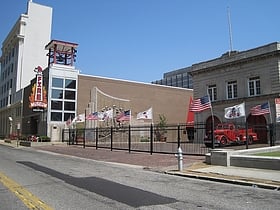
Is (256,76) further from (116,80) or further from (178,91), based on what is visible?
(178,91)

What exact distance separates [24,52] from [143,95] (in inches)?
1128

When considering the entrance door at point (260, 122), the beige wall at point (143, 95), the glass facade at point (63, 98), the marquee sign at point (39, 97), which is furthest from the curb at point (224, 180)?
the beige wall at point (143, 95)

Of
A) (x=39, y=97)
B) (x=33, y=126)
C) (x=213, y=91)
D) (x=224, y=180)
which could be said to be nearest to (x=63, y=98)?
(x=39, y=97)

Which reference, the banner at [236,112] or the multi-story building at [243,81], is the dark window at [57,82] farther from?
the banner at [236,112]

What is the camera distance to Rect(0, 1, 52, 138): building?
69.4 m

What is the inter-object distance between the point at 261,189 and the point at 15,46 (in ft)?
240

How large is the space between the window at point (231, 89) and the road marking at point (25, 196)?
2905cm

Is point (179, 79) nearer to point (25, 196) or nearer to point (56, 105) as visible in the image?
point (56, 105)

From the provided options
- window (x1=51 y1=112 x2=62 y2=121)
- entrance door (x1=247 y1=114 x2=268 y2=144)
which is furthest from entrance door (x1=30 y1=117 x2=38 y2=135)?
entrance door (x1=247 y1=114 x2=268 y2=144)

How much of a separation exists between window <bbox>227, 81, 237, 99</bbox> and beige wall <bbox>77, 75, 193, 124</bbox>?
23.5 metres

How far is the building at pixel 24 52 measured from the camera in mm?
69375

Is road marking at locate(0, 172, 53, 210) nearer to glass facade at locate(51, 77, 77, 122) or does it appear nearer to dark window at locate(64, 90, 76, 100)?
glass facade at locate(51, 77, 77, 122)

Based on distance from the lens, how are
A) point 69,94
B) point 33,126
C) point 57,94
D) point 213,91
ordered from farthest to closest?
point 33,126 < point 69,94 < point 57,94 < point 213,91

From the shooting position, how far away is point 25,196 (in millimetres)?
8594
